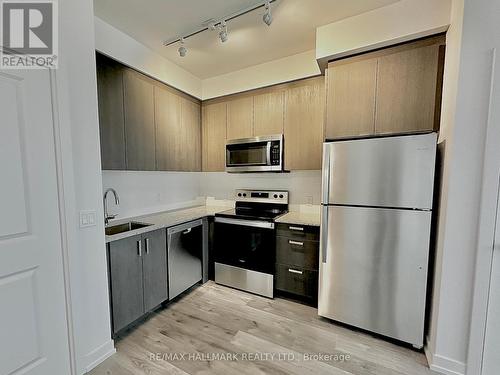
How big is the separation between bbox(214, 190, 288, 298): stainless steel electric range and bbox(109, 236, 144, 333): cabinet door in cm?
99

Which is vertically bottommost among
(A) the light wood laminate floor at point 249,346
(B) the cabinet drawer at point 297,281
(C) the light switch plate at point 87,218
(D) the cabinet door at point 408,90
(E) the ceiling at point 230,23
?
(A) the light wood laminate floor at point 249,346

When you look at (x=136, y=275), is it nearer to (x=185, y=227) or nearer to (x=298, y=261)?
(x=185, y=227)

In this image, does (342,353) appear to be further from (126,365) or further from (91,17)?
(91,17)

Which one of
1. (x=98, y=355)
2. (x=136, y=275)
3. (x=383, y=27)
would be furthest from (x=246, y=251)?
(x=383, y=27)

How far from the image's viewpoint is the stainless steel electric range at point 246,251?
246 centimetres

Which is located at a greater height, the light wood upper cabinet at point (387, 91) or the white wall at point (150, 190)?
the light wood upper cabinet at point (387, 91)

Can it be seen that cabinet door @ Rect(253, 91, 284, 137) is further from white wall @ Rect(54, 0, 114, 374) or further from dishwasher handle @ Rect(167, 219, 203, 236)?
white wall @ Rect(54, 0, 114, 374)

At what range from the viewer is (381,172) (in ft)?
5.74

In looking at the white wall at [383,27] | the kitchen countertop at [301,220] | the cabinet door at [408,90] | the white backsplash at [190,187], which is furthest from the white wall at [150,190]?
the cabinet door at [408,90]

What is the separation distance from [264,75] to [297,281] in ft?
8.25

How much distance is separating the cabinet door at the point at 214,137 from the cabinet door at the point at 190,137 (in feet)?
0.30

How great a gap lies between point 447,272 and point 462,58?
4.71 feet

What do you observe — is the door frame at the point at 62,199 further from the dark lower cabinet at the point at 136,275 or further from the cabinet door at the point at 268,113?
the cabinet door at the point at 268,113

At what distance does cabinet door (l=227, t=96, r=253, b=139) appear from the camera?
9.46 feet
